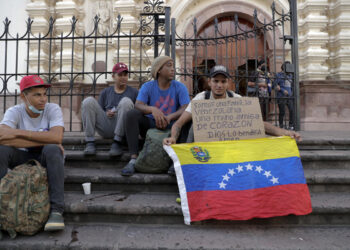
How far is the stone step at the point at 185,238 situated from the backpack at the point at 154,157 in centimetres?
71

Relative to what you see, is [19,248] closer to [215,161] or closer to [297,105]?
[215,161]

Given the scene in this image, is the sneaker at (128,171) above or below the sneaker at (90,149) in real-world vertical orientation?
below

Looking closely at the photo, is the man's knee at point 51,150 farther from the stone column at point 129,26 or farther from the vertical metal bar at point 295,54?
the stone column at point 129,26

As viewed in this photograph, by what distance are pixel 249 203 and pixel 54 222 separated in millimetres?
1679

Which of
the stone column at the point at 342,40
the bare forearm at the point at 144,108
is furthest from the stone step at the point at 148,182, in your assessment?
the stone column at the point at 342,40

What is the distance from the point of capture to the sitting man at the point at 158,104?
3.07 m

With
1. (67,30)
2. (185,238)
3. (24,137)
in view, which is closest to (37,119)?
(24,137)

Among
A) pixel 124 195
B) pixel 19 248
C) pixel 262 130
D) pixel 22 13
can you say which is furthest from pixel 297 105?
pixel 22 13

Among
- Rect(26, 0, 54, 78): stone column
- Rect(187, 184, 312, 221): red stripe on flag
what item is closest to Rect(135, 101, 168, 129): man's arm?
Rect(187, 184, 312, 221): red stripe on flag

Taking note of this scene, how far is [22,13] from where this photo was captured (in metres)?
8.56

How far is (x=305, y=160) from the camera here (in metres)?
3.14

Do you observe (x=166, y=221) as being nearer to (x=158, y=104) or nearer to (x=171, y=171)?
(x=171, y=171)

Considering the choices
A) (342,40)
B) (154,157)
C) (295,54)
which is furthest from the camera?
(342,40)

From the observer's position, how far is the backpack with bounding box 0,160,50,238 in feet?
6.78
